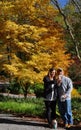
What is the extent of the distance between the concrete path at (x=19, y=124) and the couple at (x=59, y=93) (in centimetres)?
43

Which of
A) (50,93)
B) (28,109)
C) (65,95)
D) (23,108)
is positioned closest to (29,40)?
(23,108)

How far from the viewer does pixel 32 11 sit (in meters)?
22.9

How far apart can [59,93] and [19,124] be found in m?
1.71

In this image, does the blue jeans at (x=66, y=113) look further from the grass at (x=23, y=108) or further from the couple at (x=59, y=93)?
the grass at (x=23, y=108)

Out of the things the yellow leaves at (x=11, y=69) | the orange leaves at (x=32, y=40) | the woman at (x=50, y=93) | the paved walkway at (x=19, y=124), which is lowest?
the paved walkway at (x=19, y=124)

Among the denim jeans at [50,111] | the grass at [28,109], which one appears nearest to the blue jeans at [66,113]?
the denim jeans at [50,111]

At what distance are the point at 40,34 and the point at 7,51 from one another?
1.90m

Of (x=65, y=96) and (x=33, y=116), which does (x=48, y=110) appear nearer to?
(x=65, y=96)

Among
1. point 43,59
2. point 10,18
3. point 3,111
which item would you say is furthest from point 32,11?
point 3,111

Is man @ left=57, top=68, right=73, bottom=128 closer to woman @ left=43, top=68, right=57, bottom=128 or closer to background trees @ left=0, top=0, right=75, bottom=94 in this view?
woman @ left=43, top=68, right=57, bottom=128

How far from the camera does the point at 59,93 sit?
48.5 ft

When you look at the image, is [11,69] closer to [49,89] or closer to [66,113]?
[49,89]

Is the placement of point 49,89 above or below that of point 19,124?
above

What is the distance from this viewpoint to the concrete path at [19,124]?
14501mm
